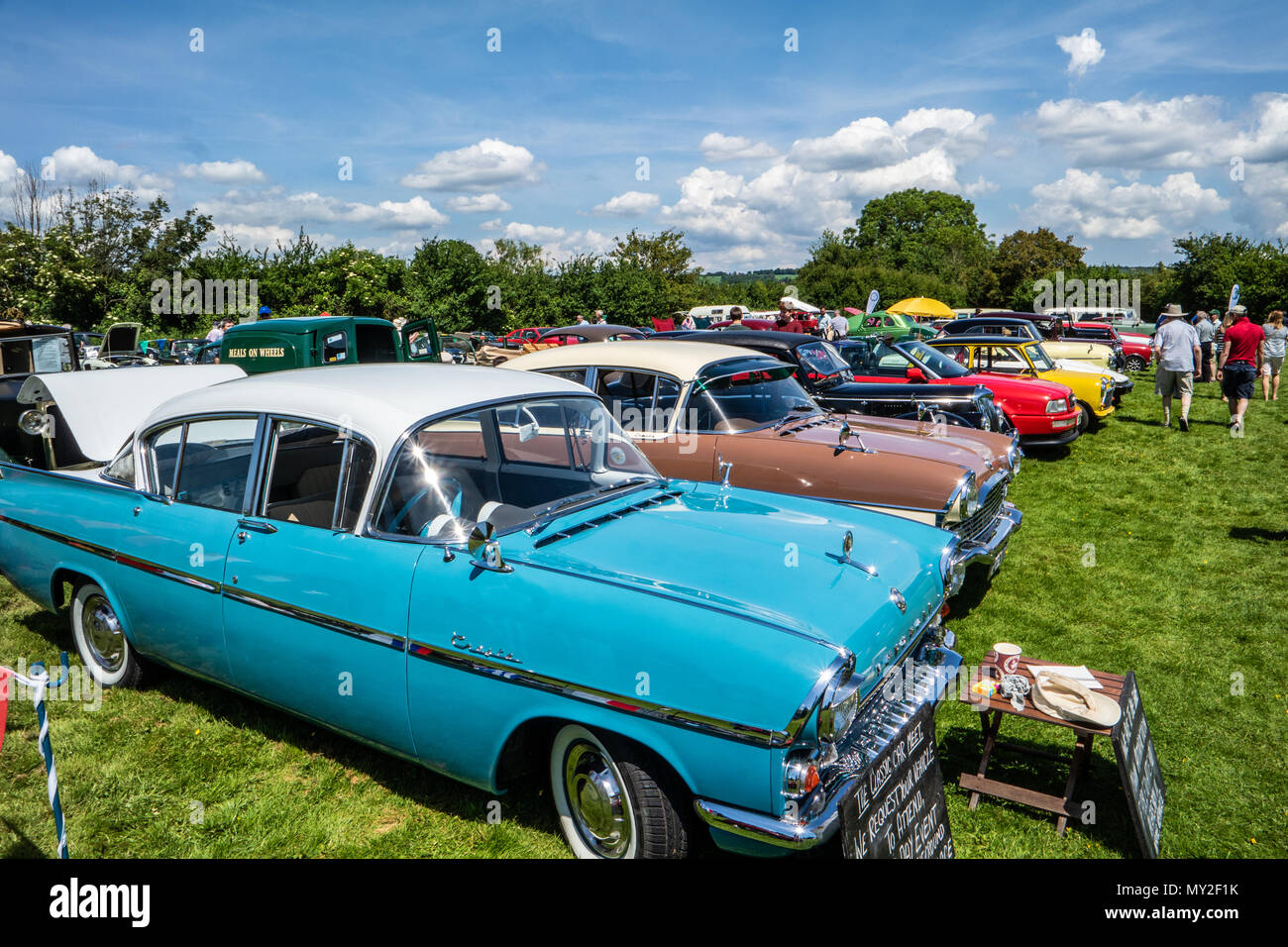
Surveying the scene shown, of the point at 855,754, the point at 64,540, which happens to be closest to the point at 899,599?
the point at 855,754

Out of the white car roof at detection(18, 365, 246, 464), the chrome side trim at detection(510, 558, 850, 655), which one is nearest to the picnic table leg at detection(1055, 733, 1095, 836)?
the chrome side trim at detection(510, 558, 850, 655)

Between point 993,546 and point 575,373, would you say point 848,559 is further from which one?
point 575,373

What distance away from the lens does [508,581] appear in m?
2.99

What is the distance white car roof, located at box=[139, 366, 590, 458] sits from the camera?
346 centimetres

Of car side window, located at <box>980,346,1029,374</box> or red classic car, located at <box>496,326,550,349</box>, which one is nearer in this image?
car side window, located at <box>980,346,1029,374</box>

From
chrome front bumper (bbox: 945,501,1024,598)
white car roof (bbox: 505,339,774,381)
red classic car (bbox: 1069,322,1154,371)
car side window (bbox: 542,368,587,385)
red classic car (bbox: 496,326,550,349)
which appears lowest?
chrome front bumper (bbox: 945,501,1024,598)

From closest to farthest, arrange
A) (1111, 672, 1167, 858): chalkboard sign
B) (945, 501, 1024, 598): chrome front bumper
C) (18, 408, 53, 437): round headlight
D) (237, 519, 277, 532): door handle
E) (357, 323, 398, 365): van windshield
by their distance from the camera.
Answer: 1. (1111, 672, 1167, 858): chalkboard sign
2. (237, 519, 277, 532): door handle
3. (18, 408, 53, 437): round headlight
4. (945, 501, 1024, 598): chrome front bumper
5. (357, 323, 398, 365): van windshield

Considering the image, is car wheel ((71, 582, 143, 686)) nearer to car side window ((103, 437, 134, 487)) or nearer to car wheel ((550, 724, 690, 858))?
car side window ((103, 437, 134, 487))

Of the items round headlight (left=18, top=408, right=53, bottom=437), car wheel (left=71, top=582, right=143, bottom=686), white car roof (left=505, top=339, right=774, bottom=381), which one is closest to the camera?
car wheel (left=71, top=582, right=143, bottom=686)

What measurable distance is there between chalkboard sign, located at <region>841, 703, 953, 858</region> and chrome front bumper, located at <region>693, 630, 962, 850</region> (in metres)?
0.04

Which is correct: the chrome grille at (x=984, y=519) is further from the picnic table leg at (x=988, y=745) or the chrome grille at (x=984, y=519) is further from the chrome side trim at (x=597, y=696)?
the chrome side trim at (x=597, y=696)

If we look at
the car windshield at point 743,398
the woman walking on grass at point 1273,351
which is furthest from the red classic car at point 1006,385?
the woman walking on grass at point 1273,351

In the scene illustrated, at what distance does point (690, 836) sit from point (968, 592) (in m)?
4.04
